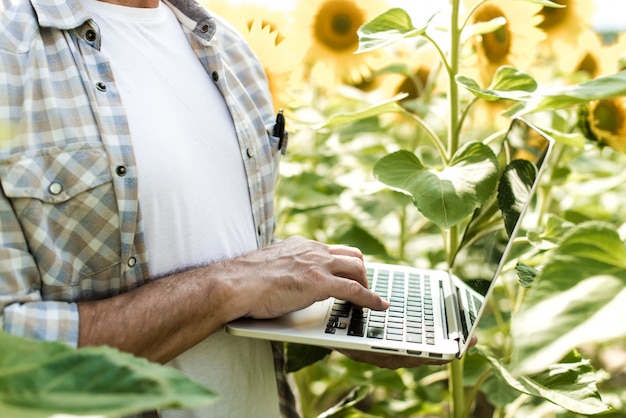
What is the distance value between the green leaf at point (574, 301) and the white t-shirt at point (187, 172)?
0.50 m

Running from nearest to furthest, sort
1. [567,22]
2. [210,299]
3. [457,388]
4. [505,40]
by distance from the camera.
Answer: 1. [210,299]
2. [457,388]
3. [505,40]
4. [567,22]

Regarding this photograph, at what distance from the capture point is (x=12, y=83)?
77 cm

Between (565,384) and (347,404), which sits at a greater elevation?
(565,384)

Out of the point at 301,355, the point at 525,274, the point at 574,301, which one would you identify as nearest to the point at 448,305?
the point at 525,274

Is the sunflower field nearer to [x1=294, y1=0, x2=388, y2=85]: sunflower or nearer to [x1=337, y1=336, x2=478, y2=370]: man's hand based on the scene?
[x1=294, y1=0, x2=388, y2=85]: sunflower

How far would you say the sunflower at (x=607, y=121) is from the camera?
1.24 metres

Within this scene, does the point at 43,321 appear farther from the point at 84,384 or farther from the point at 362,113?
the point at 362,113

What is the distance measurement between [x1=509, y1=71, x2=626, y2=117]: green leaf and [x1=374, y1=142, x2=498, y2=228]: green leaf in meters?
0.11

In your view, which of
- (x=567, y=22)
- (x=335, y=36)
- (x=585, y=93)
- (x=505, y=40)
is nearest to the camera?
→ (x=585, y=93)

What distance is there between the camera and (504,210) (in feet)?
2.87

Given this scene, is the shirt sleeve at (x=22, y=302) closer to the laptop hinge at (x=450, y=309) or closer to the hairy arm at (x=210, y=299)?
the hairy arm at (x=210, y=299)

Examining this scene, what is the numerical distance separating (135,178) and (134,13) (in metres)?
0.28

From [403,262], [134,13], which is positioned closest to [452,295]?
[403,262]

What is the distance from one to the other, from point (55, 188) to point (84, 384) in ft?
1.42
